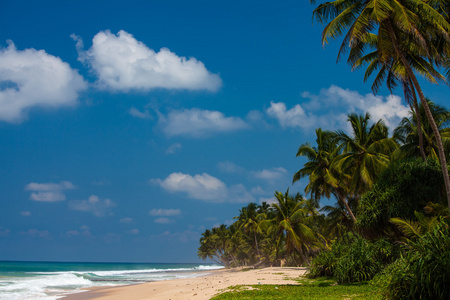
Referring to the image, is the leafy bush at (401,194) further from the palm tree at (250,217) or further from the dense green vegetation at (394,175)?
the palm tree at (250,217)

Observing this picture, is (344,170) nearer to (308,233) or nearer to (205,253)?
(308,233)

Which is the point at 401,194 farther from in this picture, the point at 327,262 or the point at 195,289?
the point at 195,289

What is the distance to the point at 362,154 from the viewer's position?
23.8m

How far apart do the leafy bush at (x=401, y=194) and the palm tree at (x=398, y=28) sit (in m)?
3.22

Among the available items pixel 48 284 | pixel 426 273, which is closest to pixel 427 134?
pixel 426 273

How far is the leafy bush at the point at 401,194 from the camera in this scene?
15.8 metres

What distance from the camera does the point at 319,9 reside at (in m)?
15.2

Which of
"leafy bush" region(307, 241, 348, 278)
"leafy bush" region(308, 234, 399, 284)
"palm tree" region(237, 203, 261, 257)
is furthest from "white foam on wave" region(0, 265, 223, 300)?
"leafy bush" region(308, 234, 399, 284)

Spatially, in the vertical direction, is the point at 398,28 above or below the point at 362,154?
above

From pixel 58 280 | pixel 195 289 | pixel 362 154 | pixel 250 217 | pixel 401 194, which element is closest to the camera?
pixel 401 194

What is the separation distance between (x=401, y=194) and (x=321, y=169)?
467 inches

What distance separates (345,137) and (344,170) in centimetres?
258

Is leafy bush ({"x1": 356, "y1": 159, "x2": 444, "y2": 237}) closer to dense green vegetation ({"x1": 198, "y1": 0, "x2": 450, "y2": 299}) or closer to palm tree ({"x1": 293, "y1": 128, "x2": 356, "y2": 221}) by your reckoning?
dense green vegetation ({"x1": 198, "y1": 0, "x2": 450, "y2": 299})

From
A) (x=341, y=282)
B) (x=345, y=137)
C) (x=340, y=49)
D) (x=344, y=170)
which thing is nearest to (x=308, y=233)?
(x=344, y=170)
